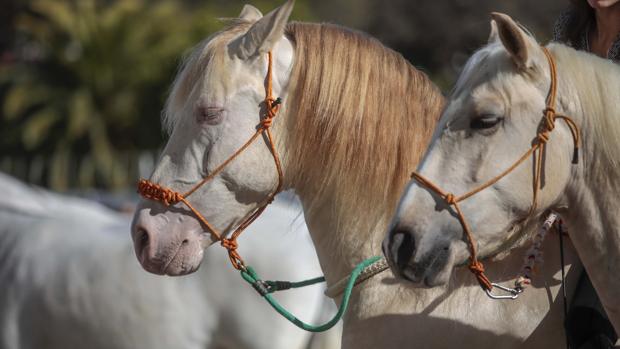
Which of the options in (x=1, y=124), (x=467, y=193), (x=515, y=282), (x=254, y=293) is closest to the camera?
(x=467, y=193)

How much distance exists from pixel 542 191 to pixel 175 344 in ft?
10.4

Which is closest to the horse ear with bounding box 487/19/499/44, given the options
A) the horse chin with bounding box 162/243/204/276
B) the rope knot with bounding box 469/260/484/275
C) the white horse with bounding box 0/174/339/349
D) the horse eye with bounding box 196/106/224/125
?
the rope knot with bounding box 469/260/484/275

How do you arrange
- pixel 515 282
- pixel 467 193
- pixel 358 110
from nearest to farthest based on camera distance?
pixel 467 193 < pixel 515 282 < pixel 358 110

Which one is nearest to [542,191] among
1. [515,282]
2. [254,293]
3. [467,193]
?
[467,193]

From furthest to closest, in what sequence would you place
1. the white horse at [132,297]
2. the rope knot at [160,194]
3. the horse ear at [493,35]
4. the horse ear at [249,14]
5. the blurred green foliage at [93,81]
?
the blurred green foliage at [93,81] → the white horse at [132,297] → the horse ear at [249,14] → the rope knot at [160,194] → the horse ear at [493,35]

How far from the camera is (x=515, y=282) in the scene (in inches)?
116

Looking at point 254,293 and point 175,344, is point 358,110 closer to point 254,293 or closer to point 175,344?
point 254,293

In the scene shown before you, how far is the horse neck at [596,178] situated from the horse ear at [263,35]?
102cm

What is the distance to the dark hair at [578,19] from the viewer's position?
3174mm

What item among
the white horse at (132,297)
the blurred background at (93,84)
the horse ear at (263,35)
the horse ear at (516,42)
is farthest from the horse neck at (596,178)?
the blurred background at (93,84)

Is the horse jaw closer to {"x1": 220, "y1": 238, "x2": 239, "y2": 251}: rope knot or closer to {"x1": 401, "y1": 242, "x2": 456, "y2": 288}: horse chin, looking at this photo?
{"x1": 220, "y1": 238, "x2": 239, "y2": 251}: rope knot

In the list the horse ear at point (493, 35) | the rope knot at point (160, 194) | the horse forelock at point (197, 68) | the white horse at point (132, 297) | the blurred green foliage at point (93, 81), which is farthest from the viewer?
the blurred green foliage at point (93, 81)

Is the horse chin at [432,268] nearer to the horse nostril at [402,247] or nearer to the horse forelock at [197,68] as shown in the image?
the horse nostril at [402,247]

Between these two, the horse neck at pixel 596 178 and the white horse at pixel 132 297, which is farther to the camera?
the white horse at pixel 132 297
